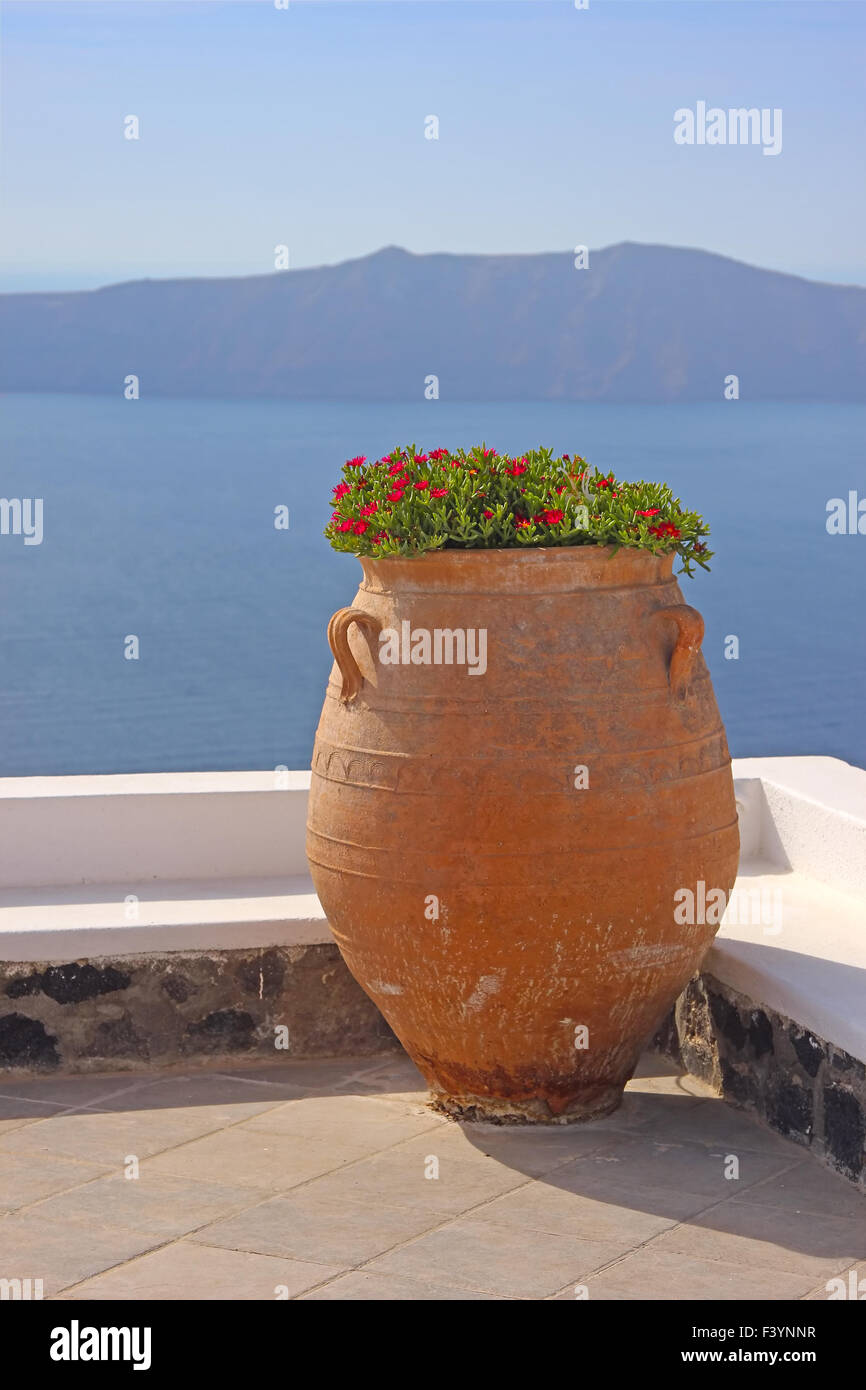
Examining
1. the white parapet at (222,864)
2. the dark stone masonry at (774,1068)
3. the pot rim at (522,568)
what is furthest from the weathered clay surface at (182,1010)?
the pot rim at (522,568)

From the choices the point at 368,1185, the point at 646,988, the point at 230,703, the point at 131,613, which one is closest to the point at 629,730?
the point at 646,988

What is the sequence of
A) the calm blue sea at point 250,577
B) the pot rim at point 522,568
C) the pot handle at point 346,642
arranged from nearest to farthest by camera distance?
the pot rim at point 522,568 < the pot handle at point 346,642 < the calm blue sea at point 250,577

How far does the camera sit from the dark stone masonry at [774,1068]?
141 inches

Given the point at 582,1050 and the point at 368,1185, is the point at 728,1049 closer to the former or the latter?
the point at 582,1050

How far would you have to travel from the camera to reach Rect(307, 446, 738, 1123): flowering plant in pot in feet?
11.9

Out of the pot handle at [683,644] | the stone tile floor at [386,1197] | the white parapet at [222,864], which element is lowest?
the stone tile floor at [386,1197]

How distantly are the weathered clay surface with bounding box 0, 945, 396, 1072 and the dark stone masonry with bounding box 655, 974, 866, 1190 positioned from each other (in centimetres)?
84

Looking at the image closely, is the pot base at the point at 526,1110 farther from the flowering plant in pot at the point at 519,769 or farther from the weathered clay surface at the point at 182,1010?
the weathered clay surface at the point at 182,1010

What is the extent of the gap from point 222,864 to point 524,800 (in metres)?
1.54

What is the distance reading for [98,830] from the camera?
4824 millimetres

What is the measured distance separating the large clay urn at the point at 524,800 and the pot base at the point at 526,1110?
0.07 meters

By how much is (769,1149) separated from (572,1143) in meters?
0.45

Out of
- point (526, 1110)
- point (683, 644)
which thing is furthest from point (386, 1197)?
point (683, 644)

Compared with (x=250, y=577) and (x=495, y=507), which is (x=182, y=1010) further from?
(x=250, y=577)
